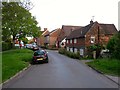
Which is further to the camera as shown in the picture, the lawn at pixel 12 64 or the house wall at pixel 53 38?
the house wall at pixel 53 38

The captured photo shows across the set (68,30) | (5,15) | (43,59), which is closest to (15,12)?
(5,15)

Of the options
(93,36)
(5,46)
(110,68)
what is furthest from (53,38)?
(110,68)

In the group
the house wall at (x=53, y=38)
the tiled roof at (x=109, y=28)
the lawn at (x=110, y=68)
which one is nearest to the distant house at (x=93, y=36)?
the tiled roof at (x=109, y=28)

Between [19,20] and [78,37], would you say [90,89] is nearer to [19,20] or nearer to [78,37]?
[19,20]

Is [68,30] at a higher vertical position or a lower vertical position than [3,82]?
higher

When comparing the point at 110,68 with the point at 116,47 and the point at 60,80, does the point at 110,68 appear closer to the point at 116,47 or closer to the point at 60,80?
the point at 116,47

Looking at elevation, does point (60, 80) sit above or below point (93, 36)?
below

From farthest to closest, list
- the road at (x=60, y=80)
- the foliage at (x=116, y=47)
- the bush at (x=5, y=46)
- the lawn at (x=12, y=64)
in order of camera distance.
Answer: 1. the bush at (x=5, y=46)
2. the foliage at (x=116, y=47)
3. the lawn at (x=12, y=64)
4. the road at (x=60, y=80)

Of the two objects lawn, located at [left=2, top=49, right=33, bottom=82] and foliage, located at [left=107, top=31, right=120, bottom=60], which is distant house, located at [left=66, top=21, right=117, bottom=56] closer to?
foliage, located at [left=107, top=31, right=120, bottom=60]

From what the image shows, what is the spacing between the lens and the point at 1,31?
42844 mm

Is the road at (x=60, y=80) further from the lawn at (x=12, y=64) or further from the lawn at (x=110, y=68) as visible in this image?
the lawn at (x=110, y=68)

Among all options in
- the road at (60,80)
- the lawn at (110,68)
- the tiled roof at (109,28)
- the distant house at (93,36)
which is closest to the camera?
the road at (60,80)

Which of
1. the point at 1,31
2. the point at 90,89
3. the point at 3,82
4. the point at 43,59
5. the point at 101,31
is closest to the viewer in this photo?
the point at 90,89

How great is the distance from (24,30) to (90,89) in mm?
43257
